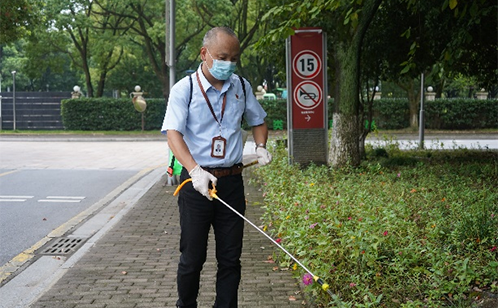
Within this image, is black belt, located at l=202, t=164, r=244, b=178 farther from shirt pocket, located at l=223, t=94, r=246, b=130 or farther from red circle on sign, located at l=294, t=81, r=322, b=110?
red circle on sign, located at l=294, t=81, r=322, b=110

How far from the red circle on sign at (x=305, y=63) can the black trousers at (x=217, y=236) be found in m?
8.81

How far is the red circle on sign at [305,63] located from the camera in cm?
1277

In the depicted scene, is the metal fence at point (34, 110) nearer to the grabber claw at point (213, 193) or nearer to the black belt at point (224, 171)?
the black belt at point (224, 171)

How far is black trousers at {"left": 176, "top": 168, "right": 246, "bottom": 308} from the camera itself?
4.07m

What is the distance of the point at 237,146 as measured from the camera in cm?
415

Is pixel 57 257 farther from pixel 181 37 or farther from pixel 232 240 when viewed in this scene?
pixel 181 37

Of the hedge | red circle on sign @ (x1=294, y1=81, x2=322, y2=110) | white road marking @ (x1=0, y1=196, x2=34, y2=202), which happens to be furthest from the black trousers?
the hedge

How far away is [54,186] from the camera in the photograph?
12492 millimetres

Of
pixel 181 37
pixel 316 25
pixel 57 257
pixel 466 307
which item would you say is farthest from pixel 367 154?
pixel 181 37

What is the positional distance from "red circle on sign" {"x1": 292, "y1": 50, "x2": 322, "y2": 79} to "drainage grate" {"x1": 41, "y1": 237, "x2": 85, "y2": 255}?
254 inches

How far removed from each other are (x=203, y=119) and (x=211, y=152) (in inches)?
8.0

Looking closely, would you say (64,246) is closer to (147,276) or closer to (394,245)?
(147,276)

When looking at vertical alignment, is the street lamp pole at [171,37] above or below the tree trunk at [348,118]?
above

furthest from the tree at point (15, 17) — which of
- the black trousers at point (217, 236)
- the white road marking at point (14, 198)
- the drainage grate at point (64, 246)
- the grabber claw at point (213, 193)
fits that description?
the grabber claw at point (213, 193)
